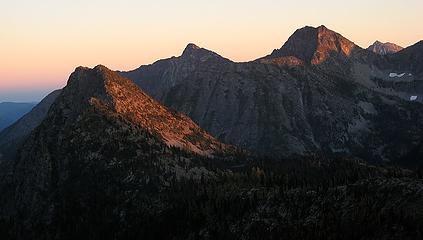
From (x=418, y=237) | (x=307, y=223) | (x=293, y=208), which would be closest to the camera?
(x=418, y=237)

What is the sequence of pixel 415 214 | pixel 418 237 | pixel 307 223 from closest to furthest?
pixel 418 237 < pixel 415 214 < pixel 307 223

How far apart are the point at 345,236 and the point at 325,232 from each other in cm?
617

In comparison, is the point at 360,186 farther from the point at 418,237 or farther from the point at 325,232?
the point at 418,237

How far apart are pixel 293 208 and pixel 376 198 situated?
95.3 feet

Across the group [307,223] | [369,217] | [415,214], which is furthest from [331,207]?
[415,214]

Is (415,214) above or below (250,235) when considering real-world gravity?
above

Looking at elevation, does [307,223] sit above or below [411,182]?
below

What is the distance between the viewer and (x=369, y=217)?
545 ft

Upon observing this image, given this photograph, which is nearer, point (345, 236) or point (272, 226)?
point (345, 236)

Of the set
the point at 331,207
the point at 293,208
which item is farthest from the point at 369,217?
the point at 293,208

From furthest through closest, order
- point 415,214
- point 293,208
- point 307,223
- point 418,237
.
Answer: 1. point 293,208
2. point 307,223
3. point 415,214
4. point 418,237

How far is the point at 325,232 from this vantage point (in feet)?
561

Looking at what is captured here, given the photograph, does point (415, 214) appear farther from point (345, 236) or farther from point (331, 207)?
point (331, 207)

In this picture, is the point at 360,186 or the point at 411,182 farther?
the point at 360,186
